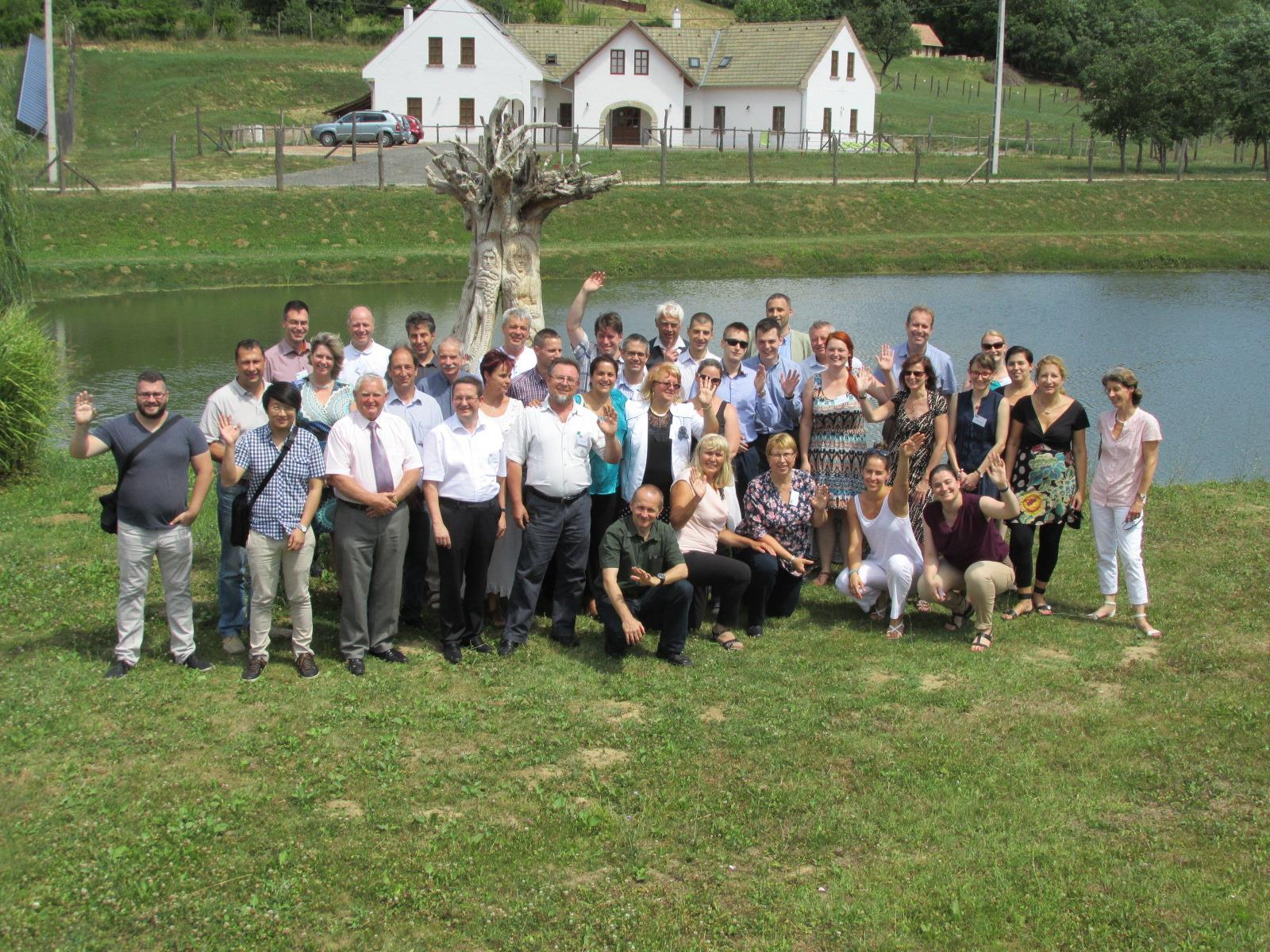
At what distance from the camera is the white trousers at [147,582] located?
708cm

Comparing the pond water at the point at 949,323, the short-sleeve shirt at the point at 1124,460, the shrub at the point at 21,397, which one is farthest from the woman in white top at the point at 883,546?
the shrub at the point at 21,397

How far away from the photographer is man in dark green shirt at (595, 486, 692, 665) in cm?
748

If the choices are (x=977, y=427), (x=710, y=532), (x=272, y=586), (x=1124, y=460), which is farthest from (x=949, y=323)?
(x=272, y=586)

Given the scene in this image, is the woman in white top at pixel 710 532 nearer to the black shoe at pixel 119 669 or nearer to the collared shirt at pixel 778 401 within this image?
the collared shirt at pixel 778 401

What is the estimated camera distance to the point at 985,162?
42.8 m

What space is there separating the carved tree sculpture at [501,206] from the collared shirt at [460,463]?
375 centimetres

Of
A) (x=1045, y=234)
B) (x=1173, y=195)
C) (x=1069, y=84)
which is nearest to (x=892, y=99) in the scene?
(x=1069, y=84)

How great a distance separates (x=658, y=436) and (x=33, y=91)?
144 ft

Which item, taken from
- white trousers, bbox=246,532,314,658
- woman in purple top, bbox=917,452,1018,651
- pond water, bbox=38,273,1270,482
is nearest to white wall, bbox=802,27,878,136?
pond water, bbox=38,273,1270,482

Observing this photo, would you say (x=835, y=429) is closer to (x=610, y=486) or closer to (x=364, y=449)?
(x=610, y=486)

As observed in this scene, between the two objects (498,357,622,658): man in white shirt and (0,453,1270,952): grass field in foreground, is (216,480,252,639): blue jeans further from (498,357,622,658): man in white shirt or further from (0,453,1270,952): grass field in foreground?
(498,357,622,658): man in white shirt

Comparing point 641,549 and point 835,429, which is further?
point 835,429

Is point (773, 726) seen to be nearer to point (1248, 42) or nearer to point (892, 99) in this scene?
point (1248, 42)

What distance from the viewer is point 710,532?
8148 millimetres
